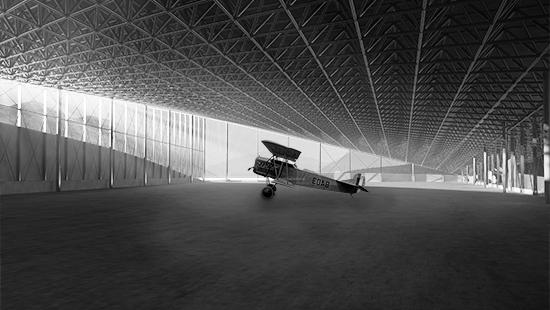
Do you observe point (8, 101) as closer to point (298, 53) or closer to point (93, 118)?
point (93, 118)

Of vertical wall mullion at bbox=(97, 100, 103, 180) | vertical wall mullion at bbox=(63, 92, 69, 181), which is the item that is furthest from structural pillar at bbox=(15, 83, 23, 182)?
vertical wall mullion at bbox=(97, 100, 103, 180)

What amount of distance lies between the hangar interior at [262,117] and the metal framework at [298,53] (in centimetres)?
15

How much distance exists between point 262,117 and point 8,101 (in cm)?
2779

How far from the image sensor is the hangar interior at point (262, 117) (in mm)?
4766

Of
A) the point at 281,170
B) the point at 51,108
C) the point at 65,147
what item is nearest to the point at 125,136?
the point at 65,147

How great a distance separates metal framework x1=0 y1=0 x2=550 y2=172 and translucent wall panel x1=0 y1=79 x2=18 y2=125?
122 cm

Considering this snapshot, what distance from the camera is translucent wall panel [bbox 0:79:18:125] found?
2456cm

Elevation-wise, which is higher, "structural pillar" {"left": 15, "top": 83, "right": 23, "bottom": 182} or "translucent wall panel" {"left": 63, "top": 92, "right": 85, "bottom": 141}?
"translucent wall panel" {"left": 63, "top": 92, "right": 85, "bottom": 141}

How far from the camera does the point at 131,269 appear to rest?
5.33m

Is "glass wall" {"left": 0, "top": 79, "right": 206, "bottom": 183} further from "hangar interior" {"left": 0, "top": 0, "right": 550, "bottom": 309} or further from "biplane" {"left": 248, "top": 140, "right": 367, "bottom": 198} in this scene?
"biplane" {"left": 248, "top": 140, "right": 367, "bottom": 198}

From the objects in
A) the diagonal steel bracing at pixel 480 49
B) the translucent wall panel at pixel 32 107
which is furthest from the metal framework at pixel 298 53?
the translucent wall panel at pixel 32 107

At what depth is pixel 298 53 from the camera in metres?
21.4

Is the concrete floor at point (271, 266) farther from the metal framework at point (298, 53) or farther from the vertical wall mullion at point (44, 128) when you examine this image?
the vertical wall mullion at point (44, 128)

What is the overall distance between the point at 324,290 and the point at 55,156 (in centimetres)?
3098
